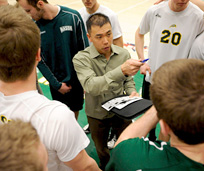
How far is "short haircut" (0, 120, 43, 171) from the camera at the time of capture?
1.94 feet

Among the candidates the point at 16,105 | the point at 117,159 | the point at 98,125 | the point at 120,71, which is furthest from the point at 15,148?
the point at 98,125

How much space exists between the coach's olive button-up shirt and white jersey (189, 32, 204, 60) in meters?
0.77

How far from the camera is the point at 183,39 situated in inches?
87.2

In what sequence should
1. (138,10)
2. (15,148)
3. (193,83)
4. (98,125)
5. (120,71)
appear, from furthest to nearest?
(138,10) < (98,125) < (120,71) < (193,83) < (15,148)

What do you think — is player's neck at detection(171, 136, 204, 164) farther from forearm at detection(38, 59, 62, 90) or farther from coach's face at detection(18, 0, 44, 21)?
coach's face at detection(18, 0, 44, 21)

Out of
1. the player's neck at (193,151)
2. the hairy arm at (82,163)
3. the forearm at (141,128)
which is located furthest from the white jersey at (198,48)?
the hairy arm at (82,163)

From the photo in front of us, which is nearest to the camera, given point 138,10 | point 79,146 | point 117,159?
point 117,159

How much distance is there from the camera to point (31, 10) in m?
2.19

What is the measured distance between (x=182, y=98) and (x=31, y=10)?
2.10 m

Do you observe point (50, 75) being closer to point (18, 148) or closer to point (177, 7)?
point (177, 7)

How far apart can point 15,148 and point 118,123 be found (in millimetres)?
1743

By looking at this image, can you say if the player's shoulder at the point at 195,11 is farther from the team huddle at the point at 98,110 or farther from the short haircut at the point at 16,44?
the short haircut at the point at 16,44

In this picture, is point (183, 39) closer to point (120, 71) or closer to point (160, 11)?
point (160, 11)

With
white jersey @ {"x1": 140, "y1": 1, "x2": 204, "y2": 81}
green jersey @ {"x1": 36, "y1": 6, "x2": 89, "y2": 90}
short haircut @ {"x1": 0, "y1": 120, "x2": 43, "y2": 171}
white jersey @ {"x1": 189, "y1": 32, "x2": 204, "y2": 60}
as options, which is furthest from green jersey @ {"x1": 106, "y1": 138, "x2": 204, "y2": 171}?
green jersey @ {"x1": 36, "y1": 6, "x2": 89, "y2": 90}
